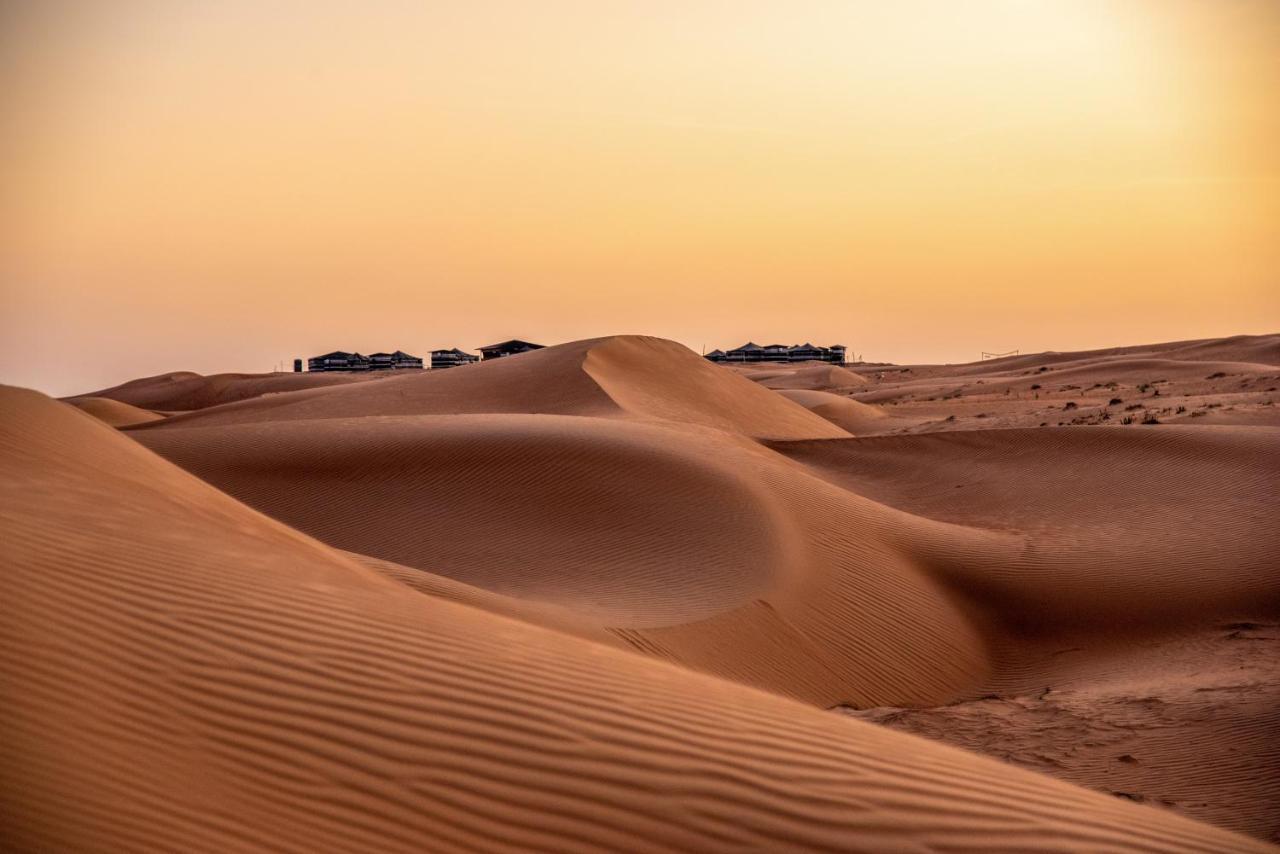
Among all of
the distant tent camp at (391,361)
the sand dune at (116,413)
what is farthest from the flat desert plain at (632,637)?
the distant tent camp at (391,361)

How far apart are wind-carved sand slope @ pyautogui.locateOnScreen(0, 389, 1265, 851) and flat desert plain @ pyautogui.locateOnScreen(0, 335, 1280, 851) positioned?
18mm

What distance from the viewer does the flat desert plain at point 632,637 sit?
4.12m

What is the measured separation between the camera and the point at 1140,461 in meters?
20.7

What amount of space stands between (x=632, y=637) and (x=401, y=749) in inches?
250

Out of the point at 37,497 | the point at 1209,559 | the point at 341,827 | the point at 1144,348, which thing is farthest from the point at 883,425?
the point at 1144,348

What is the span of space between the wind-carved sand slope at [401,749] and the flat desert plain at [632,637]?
0.02 m

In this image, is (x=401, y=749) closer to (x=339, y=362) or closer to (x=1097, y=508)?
(x=1097, y=508)

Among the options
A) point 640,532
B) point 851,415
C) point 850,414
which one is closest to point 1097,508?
point 640,532

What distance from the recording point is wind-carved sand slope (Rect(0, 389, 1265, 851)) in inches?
154

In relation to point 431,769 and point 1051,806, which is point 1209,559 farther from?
point 431,769

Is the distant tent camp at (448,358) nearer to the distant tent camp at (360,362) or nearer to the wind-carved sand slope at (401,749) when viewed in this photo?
the distant tent camp at (360,362)

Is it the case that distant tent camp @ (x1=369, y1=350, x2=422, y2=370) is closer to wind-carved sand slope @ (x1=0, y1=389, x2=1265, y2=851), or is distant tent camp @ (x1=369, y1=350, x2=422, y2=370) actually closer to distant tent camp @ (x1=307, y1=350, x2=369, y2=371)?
distant tent camp @ (x1=307, y1=350, x2=369, y2=371)

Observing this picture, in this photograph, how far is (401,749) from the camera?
4387 millimetres

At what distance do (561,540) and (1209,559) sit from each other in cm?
871
